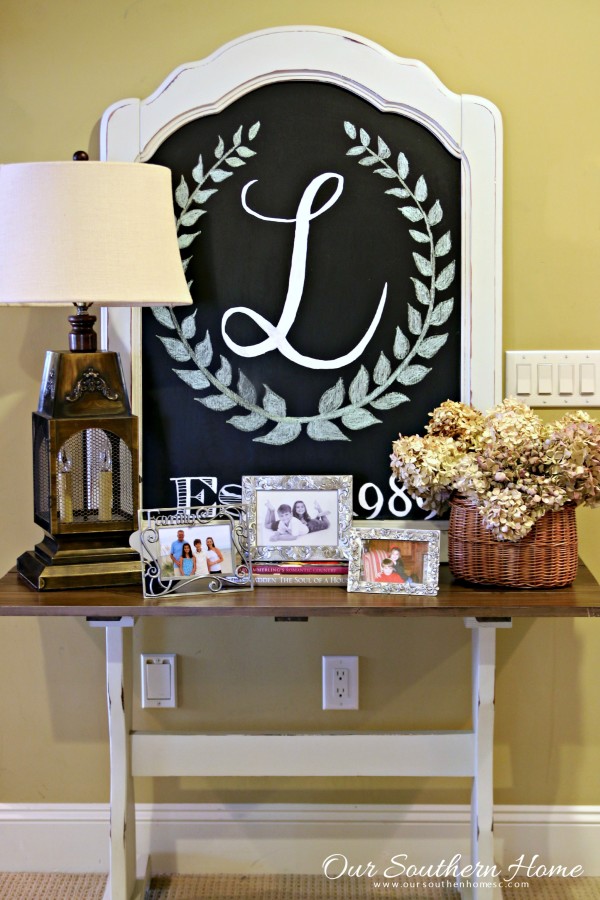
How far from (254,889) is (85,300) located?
1330mm

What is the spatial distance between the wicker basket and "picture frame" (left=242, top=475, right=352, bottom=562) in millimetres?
252

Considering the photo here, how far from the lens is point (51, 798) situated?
2059mm

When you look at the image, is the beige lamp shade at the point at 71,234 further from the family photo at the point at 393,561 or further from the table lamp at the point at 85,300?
the family photo at the point at 393,561

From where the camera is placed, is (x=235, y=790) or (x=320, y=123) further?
(x=235, y=790)

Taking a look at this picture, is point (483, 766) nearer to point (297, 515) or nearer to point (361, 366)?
point (297, 515)

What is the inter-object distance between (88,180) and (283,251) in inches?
19.3

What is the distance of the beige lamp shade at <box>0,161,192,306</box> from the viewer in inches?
58.3

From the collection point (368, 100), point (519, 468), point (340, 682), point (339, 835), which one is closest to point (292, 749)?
point (340, 682)

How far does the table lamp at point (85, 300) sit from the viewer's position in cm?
149

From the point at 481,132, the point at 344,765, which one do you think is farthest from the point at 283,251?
the point at 344,765

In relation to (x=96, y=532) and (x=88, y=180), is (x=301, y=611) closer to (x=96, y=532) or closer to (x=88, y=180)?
(x=96, y=532)

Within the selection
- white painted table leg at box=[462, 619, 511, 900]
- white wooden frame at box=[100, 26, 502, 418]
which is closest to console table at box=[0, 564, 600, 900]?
white painted table leg at box=[462, 619, 511, 900]

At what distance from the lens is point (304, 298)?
73.9 inches

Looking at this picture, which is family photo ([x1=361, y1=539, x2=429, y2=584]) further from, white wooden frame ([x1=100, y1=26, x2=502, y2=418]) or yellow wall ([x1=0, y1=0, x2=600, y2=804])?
white wooden frame ([x1=100, y1=26, x2=502, y2=418])
